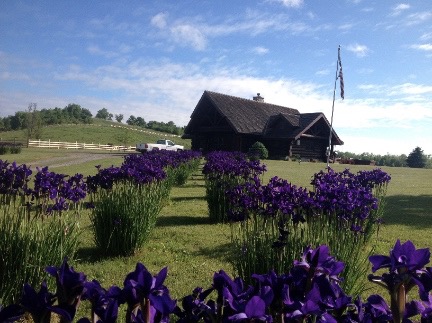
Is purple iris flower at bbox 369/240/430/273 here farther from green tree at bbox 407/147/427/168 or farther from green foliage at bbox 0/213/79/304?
green tree at bbox 407/147/427/168

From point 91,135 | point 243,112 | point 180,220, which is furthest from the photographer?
point 91,135

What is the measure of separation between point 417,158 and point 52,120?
76.1 m

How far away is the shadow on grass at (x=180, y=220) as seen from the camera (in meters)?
9.45

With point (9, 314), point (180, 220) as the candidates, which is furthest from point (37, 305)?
point (180, 220)

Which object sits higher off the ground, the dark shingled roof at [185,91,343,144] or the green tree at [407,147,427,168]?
the dark shingled roof at [185,91,343,144]

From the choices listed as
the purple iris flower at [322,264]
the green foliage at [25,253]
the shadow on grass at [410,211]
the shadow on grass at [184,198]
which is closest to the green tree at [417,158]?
the shadow on grass at [410,211]

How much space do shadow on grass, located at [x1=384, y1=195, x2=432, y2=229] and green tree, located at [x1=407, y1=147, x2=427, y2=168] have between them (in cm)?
4283

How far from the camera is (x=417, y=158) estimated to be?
177 ft

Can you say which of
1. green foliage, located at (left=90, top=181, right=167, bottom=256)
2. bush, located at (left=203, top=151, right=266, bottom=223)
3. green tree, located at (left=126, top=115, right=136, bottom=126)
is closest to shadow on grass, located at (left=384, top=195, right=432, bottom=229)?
bush, located at (left=203, top=151, right=266, bottom=223)

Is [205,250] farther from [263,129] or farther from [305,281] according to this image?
[263,129]

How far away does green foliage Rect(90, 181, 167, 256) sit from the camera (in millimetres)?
6293

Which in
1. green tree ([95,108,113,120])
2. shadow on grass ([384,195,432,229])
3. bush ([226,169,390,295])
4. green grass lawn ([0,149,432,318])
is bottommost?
green grass lawn ([0,149,432,318])

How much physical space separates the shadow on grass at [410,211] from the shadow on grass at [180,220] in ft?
16.6

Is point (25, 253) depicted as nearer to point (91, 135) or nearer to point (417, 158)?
point (417, 158)
